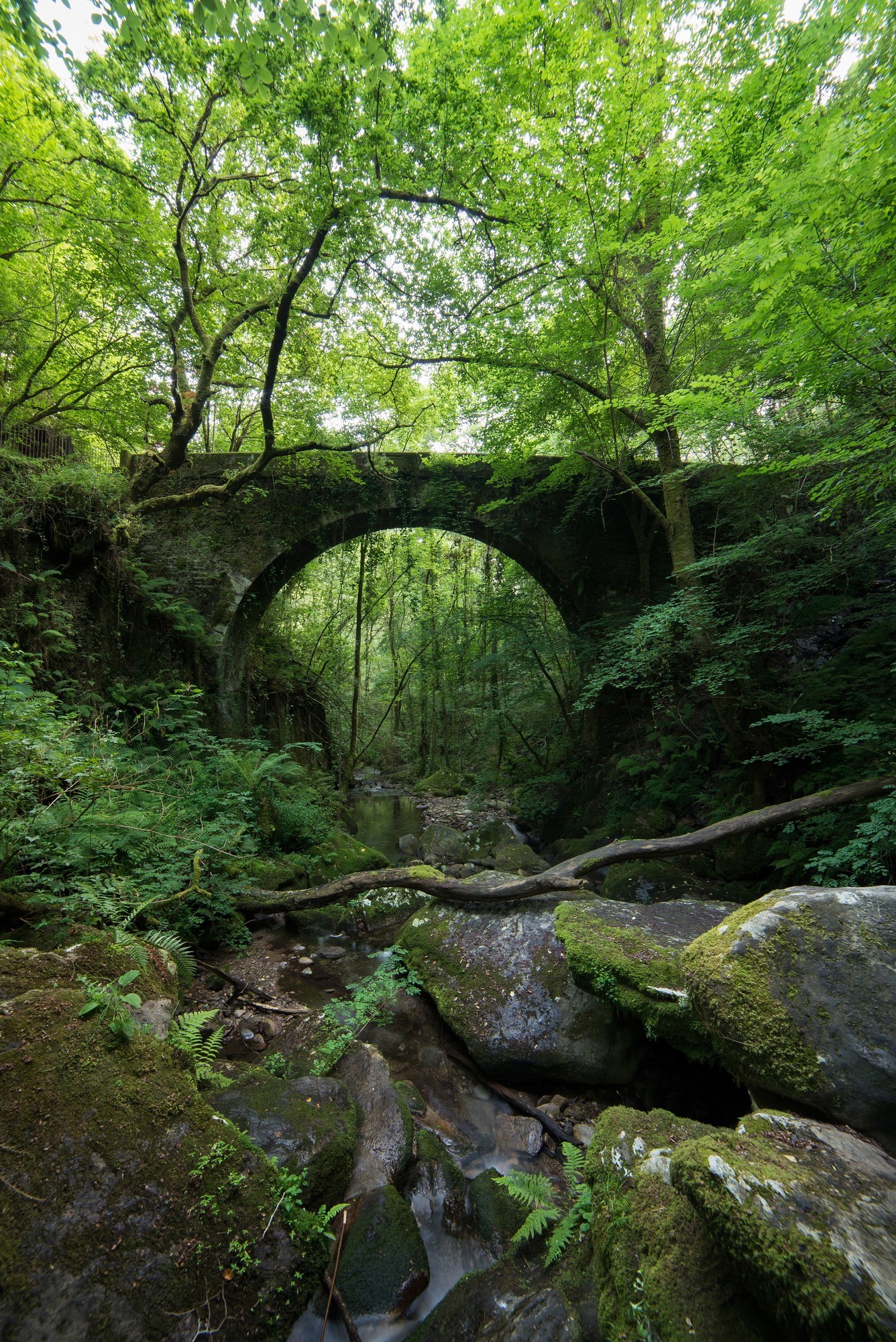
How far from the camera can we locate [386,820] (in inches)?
437

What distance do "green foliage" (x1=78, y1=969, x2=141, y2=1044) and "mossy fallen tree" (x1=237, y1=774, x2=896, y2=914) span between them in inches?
98.4

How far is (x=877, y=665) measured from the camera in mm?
4379

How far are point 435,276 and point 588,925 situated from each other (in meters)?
7.32

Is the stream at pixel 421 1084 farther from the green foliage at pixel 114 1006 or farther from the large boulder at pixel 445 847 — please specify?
the large boulder at pixel 445 847

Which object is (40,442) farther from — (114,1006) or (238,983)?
(114,1006)

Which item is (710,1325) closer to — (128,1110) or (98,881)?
(128,1110)

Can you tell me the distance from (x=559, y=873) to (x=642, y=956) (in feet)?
4.26

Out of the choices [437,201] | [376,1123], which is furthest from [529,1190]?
[437,201]

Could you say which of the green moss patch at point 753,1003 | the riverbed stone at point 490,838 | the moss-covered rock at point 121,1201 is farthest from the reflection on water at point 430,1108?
the riverbed stone at point 490,838

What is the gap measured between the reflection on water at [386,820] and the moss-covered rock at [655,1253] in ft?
21.1

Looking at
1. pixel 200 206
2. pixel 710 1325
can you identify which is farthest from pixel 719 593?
pixel 200 206

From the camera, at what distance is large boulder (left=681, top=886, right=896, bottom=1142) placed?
1.67m

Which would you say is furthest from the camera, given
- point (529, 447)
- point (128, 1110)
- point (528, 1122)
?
point (529, 447)

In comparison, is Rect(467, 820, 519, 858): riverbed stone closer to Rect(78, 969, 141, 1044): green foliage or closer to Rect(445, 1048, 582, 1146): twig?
Rect(445, 1048, 582, 1146): twig
